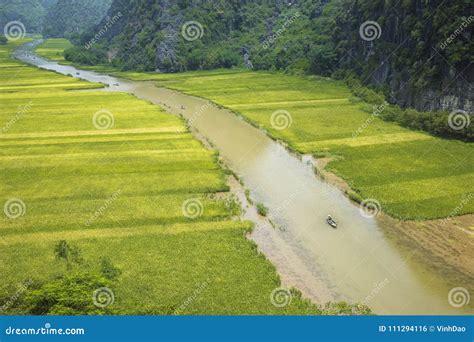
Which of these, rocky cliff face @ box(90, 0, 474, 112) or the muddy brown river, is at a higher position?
rocky cliff face @ box(90, 0, 474, 112)

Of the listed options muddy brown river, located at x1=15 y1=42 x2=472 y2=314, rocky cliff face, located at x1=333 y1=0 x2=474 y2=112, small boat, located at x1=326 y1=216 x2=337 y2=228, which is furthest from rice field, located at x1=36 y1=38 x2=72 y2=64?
small boat, located at x1=326 y1=216 x2=337 y2=228

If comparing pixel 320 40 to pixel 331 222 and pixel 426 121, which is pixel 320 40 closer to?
pixel 426 121

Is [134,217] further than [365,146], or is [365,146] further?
[365,146]

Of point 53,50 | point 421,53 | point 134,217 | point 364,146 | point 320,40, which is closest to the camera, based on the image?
point 134,217

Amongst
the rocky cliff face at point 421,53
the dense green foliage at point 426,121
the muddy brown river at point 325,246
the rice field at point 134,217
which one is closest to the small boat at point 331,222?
the muddy brown river at point 325,246

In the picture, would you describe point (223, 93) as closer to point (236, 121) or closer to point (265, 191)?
point (236, 121)

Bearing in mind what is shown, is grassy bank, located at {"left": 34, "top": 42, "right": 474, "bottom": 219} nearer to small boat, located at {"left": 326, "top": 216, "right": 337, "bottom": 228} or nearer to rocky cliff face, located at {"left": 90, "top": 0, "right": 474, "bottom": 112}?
small boat, located at {"left": 326, "top": 216, "right": 337, "bottom": 228}

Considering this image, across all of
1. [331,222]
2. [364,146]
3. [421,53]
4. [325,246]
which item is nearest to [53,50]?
[421,53]
